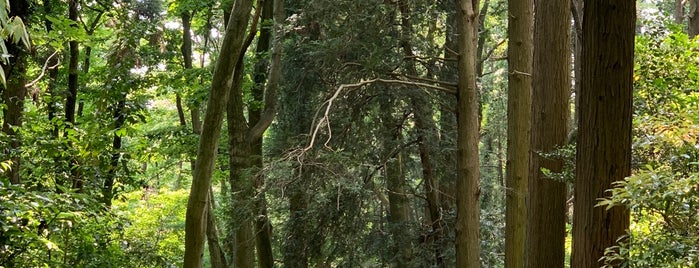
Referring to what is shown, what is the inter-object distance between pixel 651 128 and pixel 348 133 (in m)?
4.96

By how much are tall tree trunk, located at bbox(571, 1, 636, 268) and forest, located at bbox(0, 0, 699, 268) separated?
1 cm

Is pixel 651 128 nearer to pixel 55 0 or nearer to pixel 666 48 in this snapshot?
pixel 666 48

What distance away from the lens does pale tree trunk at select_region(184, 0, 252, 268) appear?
332 centimetres

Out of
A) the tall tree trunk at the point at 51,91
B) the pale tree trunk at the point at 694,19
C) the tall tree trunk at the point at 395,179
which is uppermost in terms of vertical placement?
the pale tree trunk at the point at 694,19

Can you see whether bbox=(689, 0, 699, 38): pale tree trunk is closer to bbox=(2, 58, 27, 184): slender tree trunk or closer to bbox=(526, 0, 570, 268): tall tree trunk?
bbox=(526, 0, 570, 268): tall tree trunk

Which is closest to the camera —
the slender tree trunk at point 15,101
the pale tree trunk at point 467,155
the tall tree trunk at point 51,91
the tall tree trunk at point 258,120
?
the slender tree trunk at point 15,101

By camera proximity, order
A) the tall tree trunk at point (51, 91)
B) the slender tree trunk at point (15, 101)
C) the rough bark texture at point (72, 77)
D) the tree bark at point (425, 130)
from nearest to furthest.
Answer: the slender tree trunk at point (15, 101) < the tall tree trunk at point (51, 91) < the tree bark at point (425, 130) < the rough bark texture at point (72, 77)

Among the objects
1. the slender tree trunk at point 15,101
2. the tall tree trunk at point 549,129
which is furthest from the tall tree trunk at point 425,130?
the slender tree trunk at point 15,101

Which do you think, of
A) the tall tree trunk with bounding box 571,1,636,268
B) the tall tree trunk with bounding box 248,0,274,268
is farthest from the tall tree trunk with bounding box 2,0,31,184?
the tall tree trunk with bounding box 571,1,636,268

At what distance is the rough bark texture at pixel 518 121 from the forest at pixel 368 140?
21 millimetres

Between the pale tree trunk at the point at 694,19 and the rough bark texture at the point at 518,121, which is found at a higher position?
the pale tree trunk at the point at 694,19

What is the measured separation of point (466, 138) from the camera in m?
6.46

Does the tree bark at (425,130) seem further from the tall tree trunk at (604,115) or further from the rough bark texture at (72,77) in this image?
the rough bark texture at (72,77)

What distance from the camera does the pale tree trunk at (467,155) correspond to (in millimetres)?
6449
